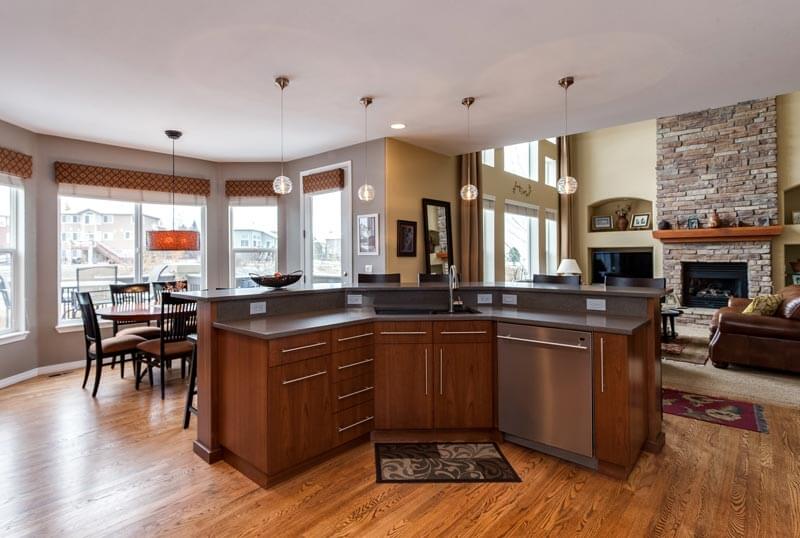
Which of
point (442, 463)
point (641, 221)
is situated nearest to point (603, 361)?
point (442, 463)

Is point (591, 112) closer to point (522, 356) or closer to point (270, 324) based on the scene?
point (522, 356)

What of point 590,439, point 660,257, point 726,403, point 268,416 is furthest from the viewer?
point 660,257

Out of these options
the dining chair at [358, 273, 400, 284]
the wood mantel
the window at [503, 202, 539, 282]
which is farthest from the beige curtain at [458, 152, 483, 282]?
the wood mantel

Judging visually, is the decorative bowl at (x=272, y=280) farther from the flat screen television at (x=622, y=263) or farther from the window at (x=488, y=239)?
the flat screen television at (x=622, y=263)

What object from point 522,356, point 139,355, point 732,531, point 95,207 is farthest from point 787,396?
point 95,207

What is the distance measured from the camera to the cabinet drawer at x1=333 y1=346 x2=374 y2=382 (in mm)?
2703

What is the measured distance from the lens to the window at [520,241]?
8.08 meters

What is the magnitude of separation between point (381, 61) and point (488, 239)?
4.75 meters

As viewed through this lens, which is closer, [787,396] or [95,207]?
[787,396]

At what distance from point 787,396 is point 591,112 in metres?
3.23

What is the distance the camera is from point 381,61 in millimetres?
3066

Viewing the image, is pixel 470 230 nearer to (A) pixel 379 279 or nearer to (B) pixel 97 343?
(A) pixel 379 279

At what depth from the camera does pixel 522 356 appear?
275 cm

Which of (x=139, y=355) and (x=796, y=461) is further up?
(x=139, y=355)
